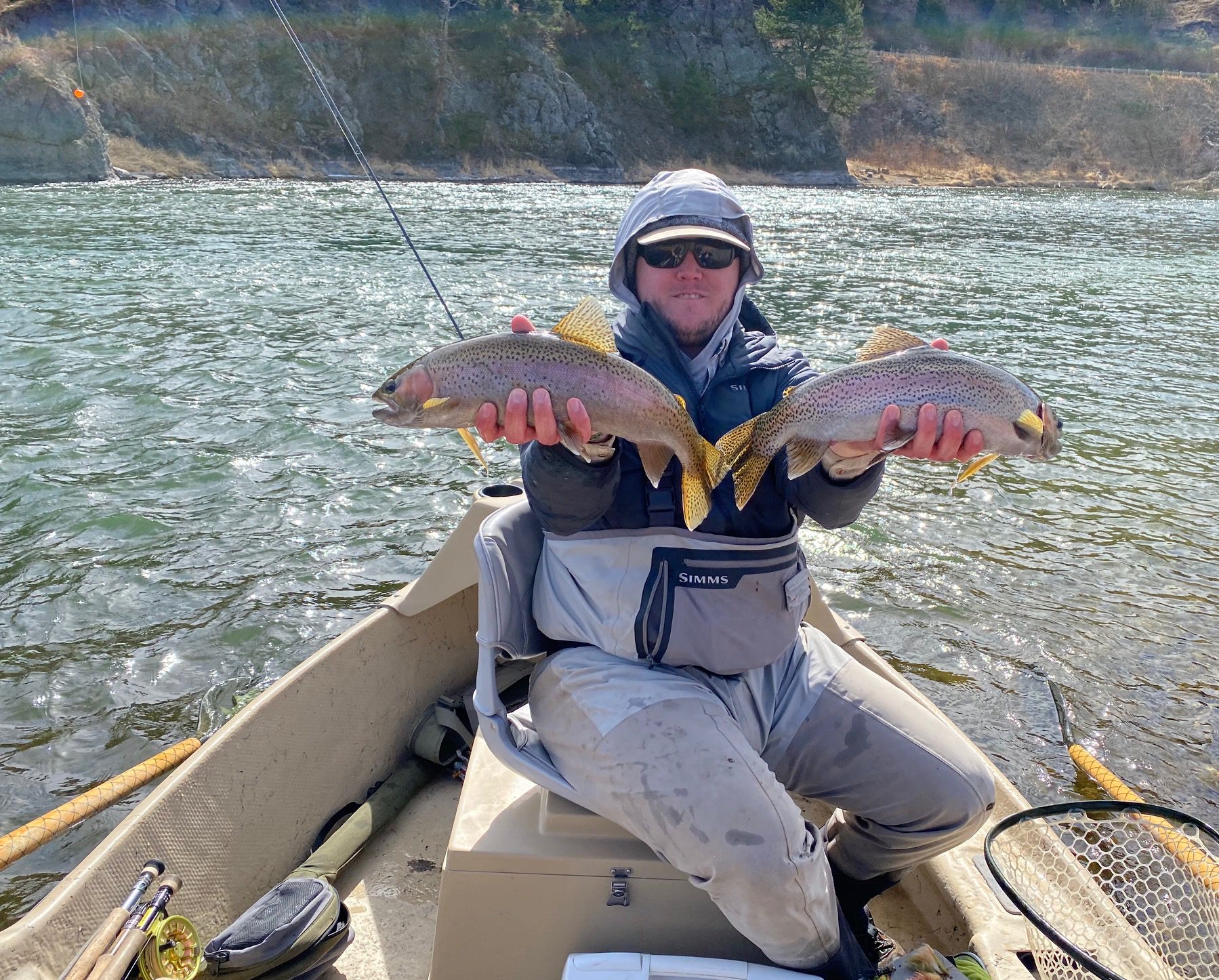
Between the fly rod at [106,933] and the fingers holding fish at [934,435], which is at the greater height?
the fingers holding fish at [934,435]

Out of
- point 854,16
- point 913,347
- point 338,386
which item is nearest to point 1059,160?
point 854,16

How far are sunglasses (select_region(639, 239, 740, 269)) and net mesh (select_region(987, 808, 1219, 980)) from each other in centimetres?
189

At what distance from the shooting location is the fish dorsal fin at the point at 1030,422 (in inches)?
112

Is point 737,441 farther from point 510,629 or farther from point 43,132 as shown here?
point 43,132

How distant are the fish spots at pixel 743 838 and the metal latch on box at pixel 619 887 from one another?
0.46 meters

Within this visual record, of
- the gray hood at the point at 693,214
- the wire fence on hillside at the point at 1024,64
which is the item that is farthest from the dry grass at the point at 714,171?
the gray hood at the point at 693,214

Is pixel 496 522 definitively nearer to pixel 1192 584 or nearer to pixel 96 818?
pixel 96 818

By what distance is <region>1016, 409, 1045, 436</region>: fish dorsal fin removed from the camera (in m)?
2.84

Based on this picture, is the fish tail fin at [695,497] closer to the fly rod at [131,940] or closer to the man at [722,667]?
the man at [722,667]

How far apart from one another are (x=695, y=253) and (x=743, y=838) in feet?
5.77

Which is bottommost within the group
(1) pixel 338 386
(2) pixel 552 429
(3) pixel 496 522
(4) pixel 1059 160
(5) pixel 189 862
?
(4) pixel 1059 160

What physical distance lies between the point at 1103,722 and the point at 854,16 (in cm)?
7590

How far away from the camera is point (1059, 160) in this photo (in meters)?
69.4

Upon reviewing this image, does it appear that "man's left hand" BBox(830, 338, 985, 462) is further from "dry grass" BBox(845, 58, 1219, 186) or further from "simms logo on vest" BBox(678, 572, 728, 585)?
"dry grass" BBox(845, 58, 1219, 186)
